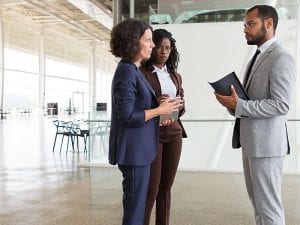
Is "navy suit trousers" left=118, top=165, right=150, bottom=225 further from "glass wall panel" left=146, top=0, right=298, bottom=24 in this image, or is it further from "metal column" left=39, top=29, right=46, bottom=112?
"metal column" left=39, top=29, right=46, bottom=112

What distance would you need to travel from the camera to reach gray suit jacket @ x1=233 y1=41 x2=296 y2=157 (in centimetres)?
201

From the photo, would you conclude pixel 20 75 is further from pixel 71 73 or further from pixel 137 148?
pixel 137 148

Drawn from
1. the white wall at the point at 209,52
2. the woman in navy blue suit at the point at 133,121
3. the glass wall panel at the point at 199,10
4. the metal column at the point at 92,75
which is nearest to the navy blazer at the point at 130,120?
the woman in navy blue suit at the point at 133,121

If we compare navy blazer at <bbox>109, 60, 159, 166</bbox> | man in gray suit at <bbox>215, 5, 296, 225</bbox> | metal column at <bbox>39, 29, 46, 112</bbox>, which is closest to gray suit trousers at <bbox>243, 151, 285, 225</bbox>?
man in gray suit at <bbox>215, 5, 296, 225</bbox>

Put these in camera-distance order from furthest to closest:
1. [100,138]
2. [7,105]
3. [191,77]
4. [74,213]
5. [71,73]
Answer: [71,73]
[7,105]
[191,77]
[100,138]
[74,213]

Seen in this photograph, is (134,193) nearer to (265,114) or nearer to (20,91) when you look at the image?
(265,114)

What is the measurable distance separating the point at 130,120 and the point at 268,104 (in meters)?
0.74

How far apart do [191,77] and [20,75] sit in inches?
754

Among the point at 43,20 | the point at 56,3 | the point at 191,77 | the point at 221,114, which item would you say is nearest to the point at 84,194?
the point at 221,114

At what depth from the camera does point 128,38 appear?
203 cm

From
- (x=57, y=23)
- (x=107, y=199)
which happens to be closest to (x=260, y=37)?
(x=107, y=199)

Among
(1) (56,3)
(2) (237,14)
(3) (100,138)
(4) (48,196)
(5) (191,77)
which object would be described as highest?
(1) (56,3)

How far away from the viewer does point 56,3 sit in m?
22.1

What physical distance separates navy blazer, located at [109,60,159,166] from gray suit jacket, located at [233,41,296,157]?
0.51m
